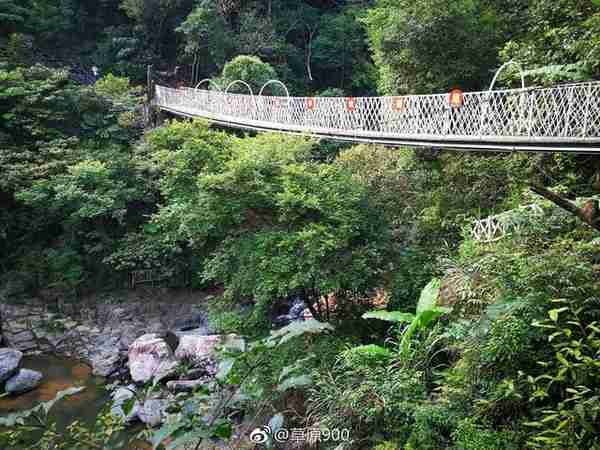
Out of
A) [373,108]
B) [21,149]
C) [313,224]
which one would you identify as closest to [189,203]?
[313,224]

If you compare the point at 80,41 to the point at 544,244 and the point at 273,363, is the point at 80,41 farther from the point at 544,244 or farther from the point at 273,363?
the point at 544,244

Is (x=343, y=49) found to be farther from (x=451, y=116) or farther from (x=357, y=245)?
(x=357, y=245)

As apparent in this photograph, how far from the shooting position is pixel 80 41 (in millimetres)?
16078

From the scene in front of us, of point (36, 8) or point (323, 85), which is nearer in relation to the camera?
point (36, 8)

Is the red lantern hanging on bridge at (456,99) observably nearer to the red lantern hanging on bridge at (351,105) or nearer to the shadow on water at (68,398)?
the red lantern hanging on bridge at (351,105)

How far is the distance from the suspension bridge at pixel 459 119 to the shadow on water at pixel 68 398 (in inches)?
190

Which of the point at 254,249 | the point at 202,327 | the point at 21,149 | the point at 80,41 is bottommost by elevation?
the point at 202,327

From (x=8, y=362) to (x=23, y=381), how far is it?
424mm

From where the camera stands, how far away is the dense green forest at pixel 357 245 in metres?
3.01

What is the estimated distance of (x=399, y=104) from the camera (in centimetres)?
645

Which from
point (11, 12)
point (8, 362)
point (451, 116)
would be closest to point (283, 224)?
point (451, 116)

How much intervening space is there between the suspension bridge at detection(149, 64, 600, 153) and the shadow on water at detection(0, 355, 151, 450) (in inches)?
190

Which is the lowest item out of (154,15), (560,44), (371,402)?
(371,402)

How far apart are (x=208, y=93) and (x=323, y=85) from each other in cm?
724
